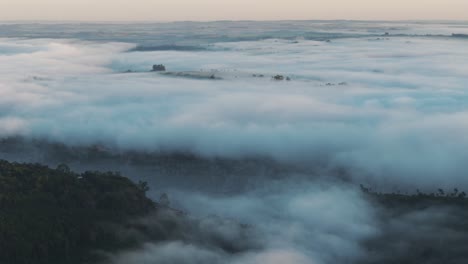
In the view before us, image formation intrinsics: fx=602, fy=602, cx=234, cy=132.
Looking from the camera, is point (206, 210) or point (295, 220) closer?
point (295, 220)

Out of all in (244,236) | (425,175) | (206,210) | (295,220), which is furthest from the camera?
(425,175)

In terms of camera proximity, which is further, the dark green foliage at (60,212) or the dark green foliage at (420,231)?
the dark green foliage at (420,231)

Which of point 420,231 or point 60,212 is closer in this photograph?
point 60,212

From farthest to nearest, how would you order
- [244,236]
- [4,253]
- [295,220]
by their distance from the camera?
[295,220]
[244,236]
[4,253]

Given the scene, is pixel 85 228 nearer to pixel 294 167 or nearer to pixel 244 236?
pixel 244 236

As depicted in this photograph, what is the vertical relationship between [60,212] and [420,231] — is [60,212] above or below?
above

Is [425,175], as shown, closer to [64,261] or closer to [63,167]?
[63,167]

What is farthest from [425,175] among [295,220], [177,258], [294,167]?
[177,258]

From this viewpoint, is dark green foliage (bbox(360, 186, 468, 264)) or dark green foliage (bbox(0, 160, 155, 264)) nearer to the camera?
dark green foliage (bbox(0, 160, 155, 264))
